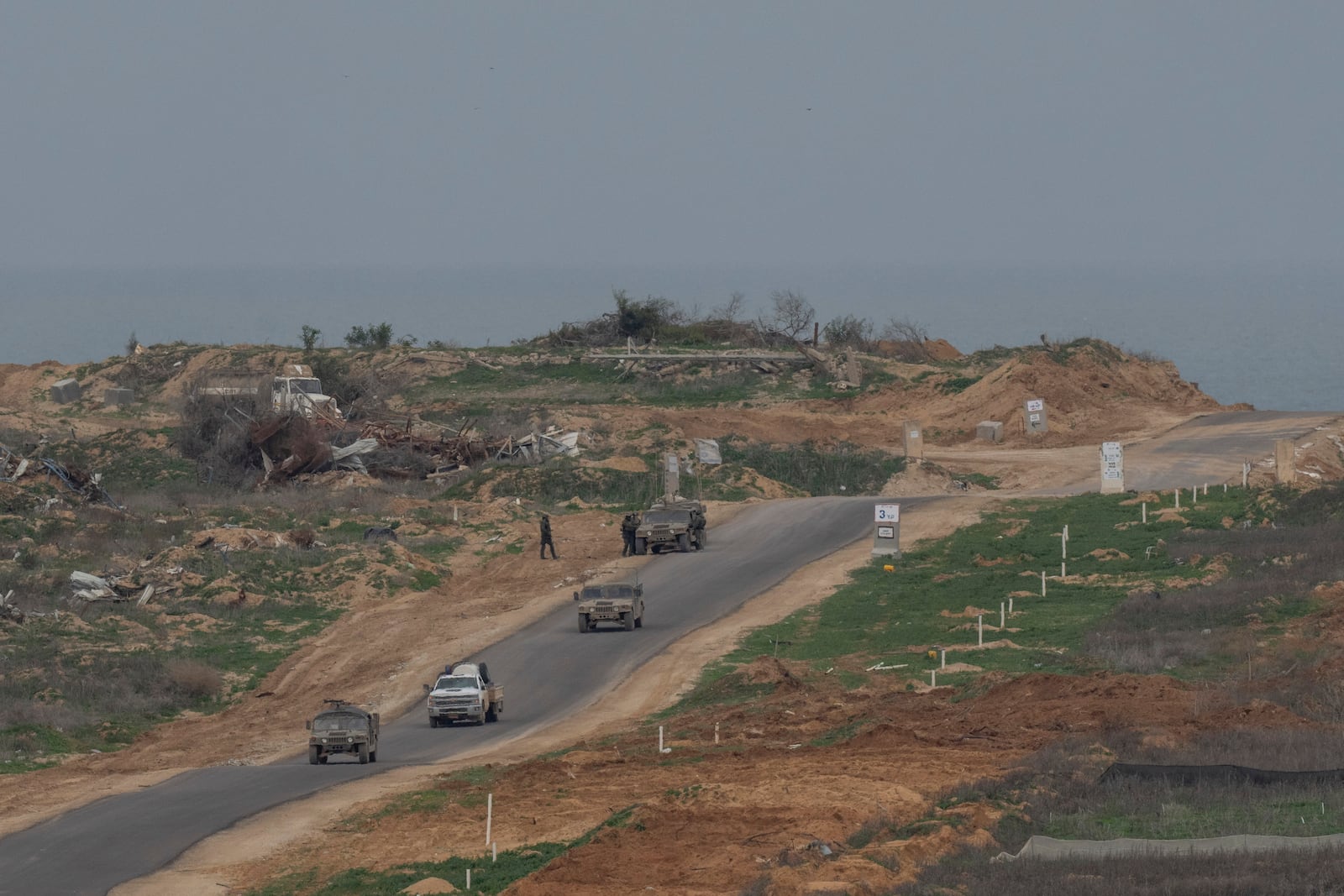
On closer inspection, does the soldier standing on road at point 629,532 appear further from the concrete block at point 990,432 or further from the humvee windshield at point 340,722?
the concrete block at point 990,432

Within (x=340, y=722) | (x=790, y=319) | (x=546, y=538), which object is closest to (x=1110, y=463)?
(x=546, y=538)

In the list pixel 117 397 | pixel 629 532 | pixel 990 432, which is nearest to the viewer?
pixel 629 532

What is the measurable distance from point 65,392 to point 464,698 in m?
69.7

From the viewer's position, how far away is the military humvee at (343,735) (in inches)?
1273

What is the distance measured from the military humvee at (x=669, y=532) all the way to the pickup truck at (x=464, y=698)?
17421 millimetres

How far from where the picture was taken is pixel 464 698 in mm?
36219

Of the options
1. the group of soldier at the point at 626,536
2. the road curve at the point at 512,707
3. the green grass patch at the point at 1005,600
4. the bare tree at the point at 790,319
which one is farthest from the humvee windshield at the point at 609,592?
the bare tree at the point at 790,319

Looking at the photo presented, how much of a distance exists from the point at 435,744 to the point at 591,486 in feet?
105

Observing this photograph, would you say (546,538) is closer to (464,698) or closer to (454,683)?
(454,683)

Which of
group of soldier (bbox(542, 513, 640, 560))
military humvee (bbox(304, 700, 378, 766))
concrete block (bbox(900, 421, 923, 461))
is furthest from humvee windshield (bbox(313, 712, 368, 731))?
concrete block (bbox(900, 421, 923, 461))

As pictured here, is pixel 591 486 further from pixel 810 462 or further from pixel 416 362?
pixel 416 362

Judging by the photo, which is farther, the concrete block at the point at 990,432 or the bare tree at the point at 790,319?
the bare tree at the point at 790,319

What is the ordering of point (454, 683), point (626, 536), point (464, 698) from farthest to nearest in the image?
point (626, 536) → point (454, 683) → point (464, 698)

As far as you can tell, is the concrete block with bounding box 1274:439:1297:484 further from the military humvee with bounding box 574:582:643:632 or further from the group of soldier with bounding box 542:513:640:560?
the military humvee with bounding box 574:582:643:632
